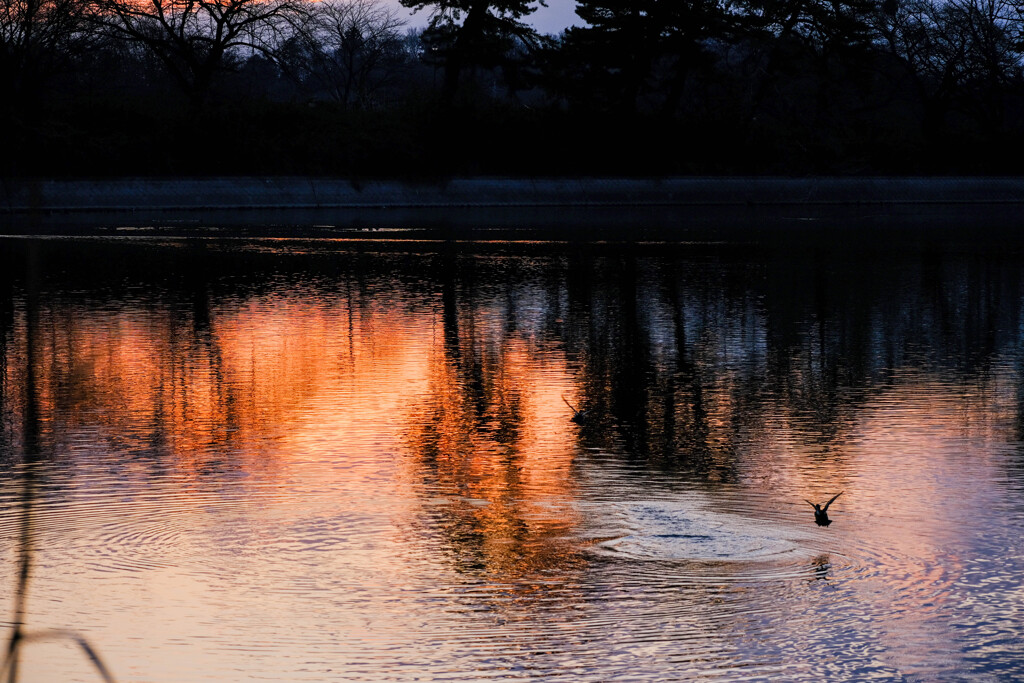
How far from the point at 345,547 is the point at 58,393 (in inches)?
238

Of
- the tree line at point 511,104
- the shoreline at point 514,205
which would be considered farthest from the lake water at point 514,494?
the tree line at point 511,104

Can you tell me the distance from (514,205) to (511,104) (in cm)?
839

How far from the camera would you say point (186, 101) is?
6269 cm

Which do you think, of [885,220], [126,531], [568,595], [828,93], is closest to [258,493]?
[126,531]

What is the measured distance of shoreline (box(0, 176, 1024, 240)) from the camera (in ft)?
141

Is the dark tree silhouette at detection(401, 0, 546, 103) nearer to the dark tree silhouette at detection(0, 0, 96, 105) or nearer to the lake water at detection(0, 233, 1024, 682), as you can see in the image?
the dark tree silhouette at detection(0, 0, 96, 105)

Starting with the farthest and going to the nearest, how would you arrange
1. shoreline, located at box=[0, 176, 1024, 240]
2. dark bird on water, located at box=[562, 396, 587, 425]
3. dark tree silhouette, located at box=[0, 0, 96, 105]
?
dark tree silhouette, located at box=[0, 0, 96, 105] → shoreline, located at box=[0, 176, 1024, 240] → dark bird on water, located at box=[562, 396, 587, 425]

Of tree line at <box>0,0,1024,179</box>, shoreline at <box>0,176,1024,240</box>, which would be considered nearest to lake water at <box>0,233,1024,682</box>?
shoreline at <box>0,176,1024,240</box>

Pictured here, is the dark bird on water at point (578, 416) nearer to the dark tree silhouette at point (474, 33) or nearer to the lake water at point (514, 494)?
the lake water at point (514, 494)

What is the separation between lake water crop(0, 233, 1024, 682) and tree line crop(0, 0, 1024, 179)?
41264 millimetres

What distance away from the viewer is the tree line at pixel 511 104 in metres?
58.4

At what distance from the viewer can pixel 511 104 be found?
222ft

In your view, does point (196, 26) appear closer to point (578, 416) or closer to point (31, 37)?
point (31, 37)

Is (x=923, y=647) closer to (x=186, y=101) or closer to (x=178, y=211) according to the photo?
(x=178, y=211)
